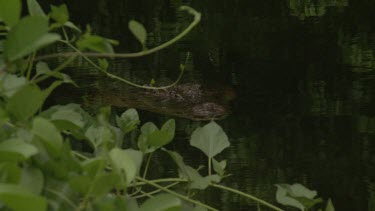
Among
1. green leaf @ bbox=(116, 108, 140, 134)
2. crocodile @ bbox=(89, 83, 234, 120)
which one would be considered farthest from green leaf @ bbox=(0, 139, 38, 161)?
crocodile @ bbox=(89, 83, 234, 120)

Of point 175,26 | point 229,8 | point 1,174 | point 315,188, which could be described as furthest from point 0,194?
point 229,8

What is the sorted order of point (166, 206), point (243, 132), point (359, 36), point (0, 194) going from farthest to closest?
point (359, 36), point (243, 132), point (166, 206), point (0, 194)

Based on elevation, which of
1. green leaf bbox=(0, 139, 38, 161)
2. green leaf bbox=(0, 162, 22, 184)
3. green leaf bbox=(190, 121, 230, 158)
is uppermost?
green leaf bbox=(0, 139, 38, 161)

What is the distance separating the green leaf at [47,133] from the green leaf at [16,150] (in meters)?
Answer: 0.02

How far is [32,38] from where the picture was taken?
54 cm

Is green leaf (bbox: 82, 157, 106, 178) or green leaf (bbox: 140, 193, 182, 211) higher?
green leaf (bbox: 82, 157, 106, 178)

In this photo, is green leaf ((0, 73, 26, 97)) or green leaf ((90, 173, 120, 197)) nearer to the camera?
green leaf ((90, 173, 120, 197))

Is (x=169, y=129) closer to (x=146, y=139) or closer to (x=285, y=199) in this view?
(x=146, y=139)

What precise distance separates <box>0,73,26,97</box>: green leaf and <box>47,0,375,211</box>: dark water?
122cm

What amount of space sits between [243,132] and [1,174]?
1722mm

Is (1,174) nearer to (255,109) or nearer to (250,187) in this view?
(250,187)

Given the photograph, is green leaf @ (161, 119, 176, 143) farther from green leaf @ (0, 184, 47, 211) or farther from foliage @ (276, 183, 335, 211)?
green leaf @ (0, 184, 47, 211)

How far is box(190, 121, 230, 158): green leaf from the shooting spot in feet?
2.66

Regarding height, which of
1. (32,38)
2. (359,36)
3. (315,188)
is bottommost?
(315,188)
